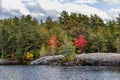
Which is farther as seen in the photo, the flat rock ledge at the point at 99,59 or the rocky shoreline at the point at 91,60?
the rocky shoreline at the point at 91,60

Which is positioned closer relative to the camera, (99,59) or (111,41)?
(99,59)

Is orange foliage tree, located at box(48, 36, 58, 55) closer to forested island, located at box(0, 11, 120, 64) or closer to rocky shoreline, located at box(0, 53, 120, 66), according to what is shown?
forested island, located at box(0, 11, 120, 64)

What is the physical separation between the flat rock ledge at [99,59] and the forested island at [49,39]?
9.21 m

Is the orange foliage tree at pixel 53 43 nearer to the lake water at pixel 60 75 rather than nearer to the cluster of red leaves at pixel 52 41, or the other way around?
the cluster of red leaves at pixel 52 41

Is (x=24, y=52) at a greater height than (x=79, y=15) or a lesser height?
lesser

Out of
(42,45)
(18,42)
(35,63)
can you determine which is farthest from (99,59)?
(18,42)

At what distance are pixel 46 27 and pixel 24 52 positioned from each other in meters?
20.1

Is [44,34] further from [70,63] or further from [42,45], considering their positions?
[70,63]

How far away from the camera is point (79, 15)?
16500cm

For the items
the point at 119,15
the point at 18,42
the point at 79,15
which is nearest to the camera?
the point at 18,42

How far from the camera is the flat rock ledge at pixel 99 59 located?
106 meters

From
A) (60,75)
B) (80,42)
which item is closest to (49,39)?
(80,42)

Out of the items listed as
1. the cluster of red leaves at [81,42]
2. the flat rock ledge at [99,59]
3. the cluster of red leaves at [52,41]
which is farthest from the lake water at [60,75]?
the cluster of red leaves at [81,42]

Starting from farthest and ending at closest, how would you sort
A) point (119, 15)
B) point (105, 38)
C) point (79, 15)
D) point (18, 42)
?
point (79, 15)
point (119, 15)
point (18, 42)
point (105, 38)
